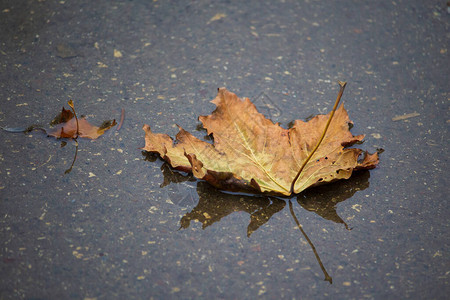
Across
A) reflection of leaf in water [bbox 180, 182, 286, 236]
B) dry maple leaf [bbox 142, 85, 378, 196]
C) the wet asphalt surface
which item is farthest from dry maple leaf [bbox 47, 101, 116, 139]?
reflection of leaf in water [bbox 180, 182, 286, 236]

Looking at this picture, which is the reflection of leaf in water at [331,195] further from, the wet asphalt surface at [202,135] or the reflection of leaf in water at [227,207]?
the reflection of leaf in water at [227,207]

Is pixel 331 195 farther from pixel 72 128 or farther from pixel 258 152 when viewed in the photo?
pixel 72 128

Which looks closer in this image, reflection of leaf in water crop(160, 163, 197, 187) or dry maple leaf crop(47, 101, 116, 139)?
reflection of leaf in water crop(160, 163, 197, 187)

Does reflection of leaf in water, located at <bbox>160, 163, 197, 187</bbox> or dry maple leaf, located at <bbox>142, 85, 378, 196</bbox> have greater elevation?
dry maple leaf, located at <bbox>142, 85, 378, 196</bbox>

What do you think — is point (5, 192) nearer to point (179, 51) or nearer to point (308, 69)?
point (179, 51)

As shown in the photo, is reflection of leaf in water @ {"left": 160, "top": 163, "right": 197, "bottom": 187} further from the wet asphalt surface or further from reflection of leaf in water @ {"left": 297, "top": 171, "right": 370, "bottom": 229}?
reflection of leaf in water @ {"left": 297, "top": 171, "right": 370, "bottom": 229}

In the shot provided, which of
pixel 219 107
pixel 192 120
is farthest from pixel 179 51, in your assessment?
pixel 219 107

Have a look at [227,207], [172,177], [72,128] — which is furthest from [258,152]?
[72,128]
